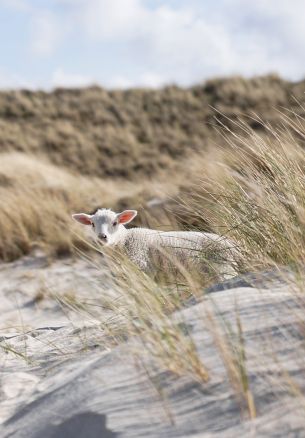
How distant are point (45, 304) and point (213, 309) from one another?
4088 mm

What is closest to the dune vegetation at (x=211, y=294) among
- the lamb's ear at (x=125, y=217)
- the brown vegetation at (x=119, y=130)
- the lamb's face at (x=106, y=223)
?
the lamb's face at (x=106, y=223)

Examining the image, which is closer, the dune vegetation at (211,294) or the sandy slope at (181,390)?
the sandy slope at (181,390)

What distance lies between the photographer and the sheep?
417cm

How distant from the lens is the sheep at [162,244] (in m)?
4.17

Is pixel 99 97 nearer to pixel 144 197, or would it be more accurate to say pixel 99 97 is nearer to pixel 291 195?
pixel 144 197

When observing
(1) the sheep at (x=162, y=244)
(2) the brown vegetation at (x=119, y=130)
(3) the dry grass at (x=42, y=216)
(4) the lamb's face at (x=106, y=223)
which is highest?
(2) the brown vegetation at (x=119, y=130)

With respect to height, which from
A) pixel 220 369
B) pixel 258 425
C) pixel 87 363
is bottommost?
pixel 258 425

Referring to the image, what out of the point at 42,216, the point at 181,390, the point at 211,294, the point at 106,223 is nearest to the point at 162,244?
the point at 106,223

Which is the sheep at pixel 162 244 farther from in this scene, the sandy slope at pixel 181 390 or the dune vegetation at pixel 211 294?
the sandy slope at pixel 181 390

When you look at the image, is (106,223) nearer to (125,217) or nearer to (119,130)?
(125,217)

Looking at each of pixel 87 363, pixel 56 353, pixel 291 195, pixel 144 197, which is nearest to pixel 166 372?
pixel 87 363

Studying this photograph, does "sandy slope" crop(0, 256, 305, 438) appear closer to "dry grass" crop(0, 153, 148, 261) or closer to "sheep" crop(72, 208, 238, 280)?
"sheep" crop(72, 208, 238, 280)

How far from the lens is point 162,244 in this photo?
16.5 ft

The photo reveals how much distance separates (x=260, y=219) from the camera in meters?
3.94
